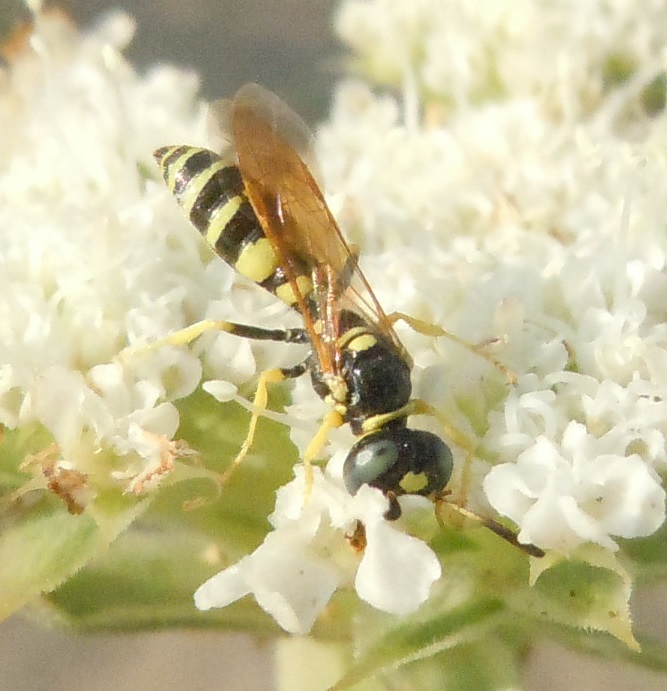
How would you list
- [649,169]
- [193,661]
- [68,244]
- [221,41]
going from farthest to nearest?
[221,41] → [193,661] → [649,169] → [68,244]

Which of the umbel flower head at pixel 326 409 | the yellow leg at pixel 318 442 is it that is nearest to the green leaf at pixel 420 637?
the umbel flower head at pixel 326 409

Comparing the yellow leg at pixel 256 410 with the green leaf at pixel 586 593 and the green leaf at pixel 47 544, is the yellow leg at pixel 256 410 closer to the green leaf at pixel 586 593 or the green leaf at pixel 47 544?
the green leaf at pixel 47 544

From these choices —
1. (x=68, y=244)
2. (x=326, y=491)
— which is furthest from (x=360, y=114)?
(x=326, y=491)

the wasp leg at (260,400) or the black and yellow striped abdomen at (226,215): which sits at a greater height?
the black and yellow striped abdomen at (226,215)

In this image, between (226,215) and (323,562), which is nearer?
(323,562)

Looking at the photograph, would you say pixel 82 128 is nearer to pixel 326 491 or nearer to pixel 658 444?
pixel 326 491

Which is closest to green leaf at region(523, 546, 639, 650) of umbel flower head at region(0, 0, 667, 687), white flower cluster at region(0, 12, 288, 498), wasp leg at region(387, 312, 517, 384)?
umbel flower head at region(0, 0, 667, 687)

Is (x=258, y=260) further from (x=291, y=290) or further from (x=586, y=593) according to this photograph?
(x=586, y=593)

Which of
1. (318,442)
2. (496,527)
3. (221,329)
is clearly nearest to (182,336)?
(221,329)
